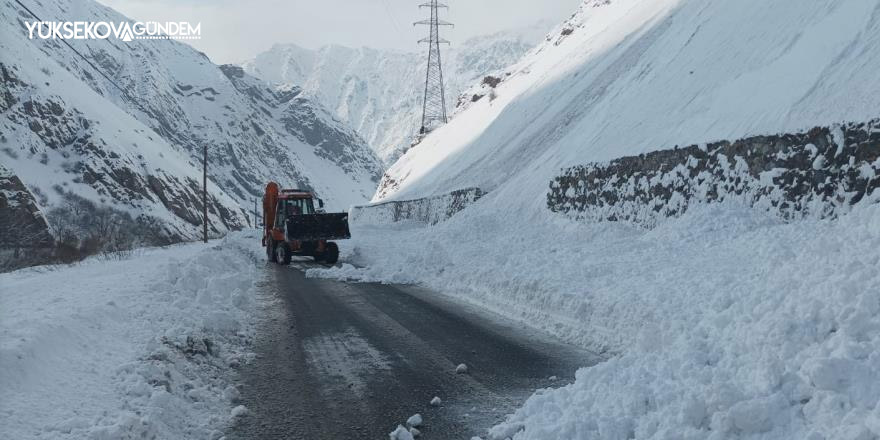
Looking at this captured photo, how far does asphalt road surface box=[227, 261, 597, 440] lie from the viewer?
18.0 feet

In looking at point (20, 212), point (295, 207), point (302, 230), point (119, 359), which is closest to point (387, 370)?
point (119, 359)

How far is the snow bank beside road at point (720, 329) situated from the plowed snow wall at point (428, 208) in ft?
62.1

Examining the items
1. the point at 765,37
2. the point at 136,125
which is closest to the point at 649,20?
the point at 765,37

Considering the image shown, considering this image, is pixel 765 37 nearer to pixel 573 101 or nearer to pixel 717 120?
pixel 717 120

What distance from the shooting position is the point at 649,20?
34.8 m

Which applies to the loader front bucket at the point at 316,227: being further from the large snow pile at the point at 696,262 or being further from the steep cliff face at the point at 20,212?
the steep cliff face at the point at 20,212

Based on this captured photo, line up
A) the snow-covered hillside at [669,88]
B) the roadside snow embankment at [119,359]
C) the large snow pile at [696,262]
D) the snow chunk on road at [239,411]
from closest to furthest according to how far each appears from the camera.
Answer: the large snow pile at [696,262] → the roadside snow embankment at [119,359] → the snow chunk on road at [239,411] → the snow-covered hillside at [669,88]

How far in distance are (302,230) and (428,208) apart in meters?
17.0

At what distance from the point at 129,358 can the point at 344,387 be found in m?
2.28

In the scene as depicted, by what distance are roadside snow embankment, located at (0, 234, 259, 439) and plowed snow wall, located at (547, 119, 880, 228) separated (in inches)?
381

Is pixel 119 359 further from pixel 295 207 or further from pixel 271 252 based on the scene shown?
pixel 271 252

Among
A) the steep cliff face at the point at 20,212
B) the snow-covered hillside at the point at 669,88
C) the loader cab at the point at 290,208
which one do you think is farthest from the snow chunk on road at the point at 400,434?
the steep cliff face at the point at 20,212

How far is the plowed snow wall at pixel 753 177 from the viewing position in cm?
987

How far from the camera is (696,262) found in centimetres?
999
